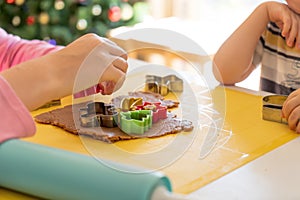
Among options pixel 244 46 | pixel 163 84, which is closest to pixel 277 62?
pixel 244 46

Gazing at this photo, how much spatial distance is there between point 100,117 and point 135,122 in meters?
0.06

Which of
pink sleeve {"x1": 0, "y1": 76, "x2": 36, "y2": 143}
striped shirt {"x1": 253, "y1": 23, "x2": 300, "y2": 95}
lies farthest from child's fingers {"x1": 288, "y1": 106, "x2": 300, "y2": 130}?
pink sleeve {"x1": 0, "y1": 76, "x2": 36, "y2": 143}

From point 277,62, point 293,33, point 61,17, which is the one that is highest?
point 293,33

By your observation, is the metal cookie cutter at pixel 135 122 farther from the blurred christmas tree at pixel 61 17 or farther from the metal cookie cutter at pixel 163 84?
the blurred christmas tree at pixel 61 17

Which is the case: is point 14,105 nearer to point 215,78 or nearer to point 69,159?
point 69,159

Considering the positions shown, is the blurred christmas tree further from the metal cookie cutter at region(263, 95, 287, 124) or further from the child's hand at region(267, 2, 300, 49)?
the metal cookie cutter at region(263, 95, 287, 124)

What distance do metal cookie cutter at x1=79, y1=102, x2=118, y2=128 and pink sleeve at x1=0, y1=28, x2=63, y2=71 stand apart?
1.01 ft

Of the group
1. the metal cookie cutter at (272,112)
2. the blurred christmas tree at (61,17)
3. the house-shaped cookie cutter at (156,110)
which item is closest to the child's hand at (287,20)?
the metal cookie cutter at (272,112)

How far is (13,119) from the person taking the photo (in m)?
0.75

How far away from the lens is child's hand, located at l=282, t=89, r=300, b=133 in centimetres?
99

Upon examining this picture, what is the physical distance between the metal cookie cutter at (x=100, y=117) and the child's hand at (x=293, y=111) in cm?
29

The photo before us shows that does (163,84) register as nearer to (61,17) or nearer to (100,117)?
(100,117)

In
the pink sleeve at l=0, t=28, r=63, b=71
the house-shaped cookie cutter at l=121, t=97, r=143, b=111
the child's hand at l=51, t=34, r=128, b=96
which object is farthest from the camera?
the pink sleeve at l=0, t=28, r=63, b=71

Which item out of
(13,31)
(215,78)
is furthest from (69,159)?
(13,31)
